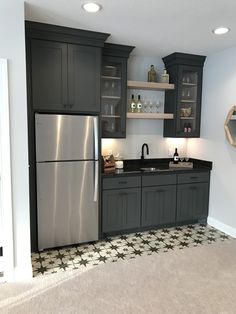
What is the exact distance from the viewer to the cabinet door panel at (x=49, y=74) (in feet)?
9.32

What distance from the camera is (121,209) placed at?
11.4ft

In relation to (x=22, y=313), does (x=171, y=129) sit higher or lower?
higher

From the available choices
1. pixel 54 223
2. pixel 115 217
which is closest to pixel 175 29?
pixel 115 217

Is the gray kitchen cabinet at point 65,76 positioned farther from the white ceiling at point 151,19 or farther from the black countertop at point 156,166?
the black countertop at point 156,166

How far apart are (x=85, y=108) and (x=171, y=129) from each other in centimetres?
156

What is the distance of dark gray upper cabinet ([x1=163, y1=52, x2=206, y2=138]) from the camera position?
3910 mm

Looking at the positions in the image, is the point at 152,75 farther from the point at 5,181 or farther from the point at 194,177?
the point at 5,181

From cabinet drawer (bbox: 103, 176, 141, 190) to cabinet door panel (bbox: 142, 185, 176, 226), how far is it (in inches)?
7.1

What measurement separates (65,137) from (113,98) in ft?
3.34

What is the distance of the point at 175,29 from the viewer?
289 cm

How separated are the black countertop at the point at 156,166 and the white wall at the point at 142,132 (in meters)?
0.08

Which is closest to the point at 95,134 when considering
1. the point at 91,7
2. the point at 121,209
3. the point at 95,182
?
the point at 95,182

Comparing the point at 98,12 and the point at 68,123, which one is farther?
the point at 68,123

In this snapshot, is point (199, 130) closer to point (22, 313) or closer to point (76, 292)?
point (76, 292)
